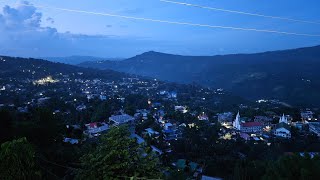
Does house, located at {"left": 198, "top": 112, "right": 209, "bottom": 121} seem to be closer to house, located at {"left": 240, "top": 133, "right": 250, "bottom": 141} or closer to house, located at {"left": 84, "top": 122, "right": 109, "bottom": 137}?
house, located at {"left": 240, "top": 133, "right": 250, "bottom": 141}

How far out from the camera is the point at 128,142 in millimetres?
3760

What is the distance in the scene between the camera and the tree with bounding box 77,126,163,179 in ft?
11.7

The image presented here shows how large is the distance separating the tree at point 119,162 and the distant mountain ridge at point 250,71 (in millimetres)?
51573

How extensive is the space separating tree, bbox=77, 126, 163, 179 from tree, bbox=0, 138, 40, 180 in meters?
0.77

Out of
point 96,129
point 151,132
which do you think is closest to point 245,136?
point 151,132

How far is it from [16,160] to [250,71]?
8745 cm

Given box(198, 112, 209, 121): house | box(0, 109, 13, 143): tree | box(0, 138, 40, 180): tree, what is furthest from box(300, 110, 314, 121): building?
box(0, 138, 40, 180): tree

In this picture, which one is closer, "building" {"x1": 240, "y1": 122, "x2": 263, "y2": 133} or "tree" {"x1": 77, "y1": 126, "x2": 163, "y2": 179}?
"tree" {"x1": 77, "y1": 126, "x2": 163, "y2": 179}

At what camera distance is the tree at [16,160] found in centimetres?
291

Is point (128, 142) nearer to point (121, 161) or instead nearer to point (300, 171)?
point (121, 161)

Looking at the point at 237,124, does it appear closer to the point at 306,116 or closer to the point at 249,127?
the point at 249,127

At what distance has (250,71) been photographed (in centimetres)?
8556

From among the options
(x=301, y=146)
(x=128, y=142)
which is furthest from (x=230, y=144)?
(x=128, y=142)

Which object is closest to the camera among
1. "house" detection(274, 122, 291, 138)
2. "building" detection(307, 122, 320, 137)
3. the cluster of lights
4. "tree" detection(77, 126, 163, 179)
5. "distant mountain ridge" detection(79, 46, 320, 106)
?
"tree" detection(77, 126, 163, 179)
